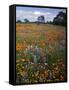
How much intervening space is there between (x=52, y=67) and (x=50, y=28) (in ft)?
1.07

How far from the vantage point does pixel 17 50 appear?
234cm

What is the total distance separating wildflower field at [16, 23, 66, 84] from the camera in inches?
92.7

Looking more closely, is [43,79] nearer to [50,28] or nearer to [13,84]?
[13,84]

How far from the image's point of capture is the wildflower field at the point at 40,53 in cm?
236

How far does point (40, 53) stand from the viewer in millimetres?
2432

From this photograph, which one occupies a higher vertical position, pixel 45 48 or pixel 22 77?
pixel 45 48

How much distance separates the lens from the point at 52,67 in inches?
97.3

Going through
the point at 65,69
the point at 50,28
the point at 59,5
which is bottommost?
the point at 65,69

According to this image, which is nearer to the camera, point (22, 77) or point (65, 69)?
point (22, 77)

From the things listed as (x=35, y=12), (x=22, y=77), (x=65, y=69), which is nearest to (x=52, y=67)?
(x=65, y=69)

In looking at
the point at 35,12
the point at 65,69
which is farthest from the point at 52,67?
the point at 35,12
